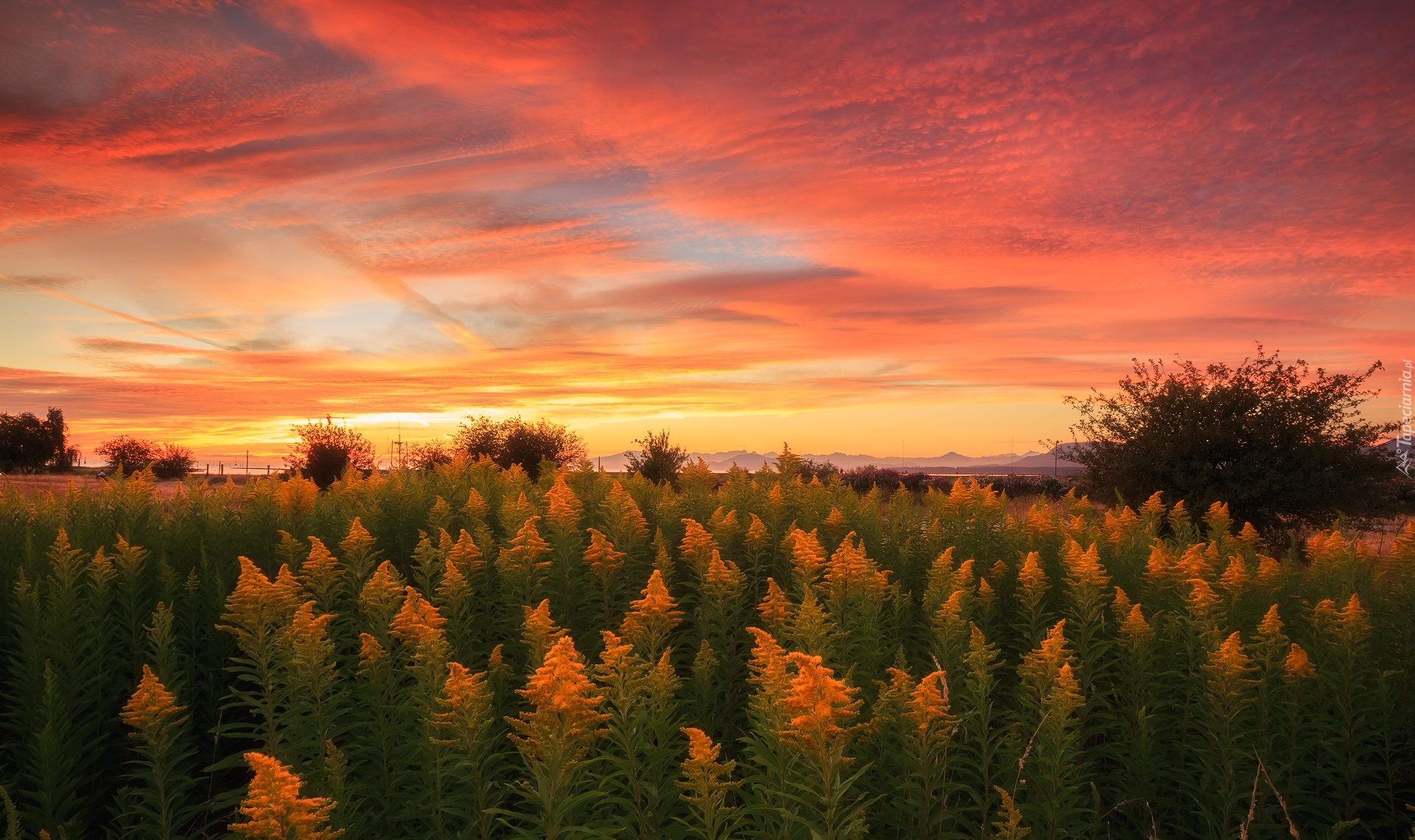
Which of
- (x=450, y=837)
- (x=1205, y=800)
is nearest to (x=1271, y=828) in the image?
(x=1205, y=800)

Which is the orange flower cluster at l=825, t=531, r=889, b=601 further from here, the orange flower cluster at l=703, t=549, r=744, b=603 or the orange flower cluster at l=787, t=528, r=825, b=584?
the orange flower cluster at l=703, t=549, r=744, b=603

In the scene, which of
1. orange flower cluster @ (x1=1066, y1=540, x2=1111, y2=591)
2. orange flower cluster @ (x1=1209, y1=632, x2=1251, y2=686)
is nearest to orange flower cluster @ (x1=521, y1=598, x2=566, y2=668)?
orange flower cluster @ (x1=1066, y1=540, x2=1111, y2=591)

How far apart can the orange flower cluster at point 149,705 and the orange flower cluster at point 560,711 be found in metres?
2.46

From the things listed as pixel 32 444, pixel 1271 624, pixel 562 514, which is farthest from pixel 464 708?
pixel 32 444

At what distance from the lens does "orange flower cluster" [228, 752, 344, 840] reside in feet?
9.64

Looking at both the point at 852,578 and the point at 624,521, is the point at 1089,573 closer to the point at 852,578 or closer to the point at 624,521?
the point at 852,578

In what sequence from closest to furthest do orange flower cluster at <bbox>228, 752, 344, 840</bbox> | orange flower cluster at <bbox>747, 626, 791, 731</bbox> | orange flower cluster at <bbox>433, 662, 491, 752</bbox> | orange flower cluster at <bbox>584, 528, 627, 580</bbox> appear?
orange flower cluster at <bbox>228, 752, 344, 840</bbox>, orange flower cluster at <bbox>747, 626, 791, 731</bbox>, orange flower cluster at <bbox>433, 662, 491, 752</bbox>, orange flower cluster at <bbox>584, 528, 627, 580</bbox>

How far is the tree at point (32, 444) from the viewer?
8019cm

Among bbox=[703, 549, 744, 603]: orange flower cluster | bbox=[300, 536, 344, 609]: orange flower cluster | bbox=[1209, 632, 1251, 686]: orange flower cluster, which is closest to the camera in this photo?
bbox=[1209, 632, 1251, 686]: orange flower cluster

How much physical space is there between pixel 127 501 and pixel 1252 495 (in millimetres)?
21896

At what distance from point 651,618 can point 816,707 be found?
69.4 inches

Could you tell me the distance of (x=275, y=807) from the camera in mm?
2938

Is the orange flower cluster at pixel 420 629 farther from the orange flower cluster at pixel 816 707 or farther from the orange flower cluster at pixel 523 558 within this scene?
the orange flower cluster at pixel 816 707

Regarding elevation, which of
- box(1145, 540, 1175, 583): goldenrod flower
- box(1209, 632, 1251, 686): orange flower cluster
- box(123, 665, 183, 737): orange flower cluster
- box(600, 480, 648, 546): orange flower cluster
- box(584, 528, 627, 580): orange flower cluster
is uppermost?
box(600, 480, 648, 546): orange flower cluster
